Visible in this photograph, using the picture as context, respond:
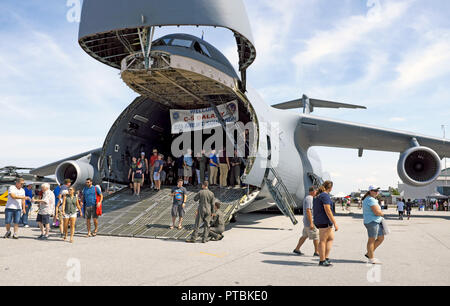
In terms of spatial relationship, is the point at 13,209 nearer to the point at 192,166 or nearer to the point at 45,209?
the point at 45,209

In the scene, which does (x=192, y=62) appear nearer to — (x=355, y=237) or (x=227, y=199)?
(x=227, y=199)

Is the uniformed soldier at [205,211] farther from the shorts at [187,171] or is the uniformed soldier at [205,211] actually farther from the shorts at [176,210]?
the shorts at [187,171]

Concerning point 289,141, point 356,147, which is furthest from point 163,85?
point 356,147

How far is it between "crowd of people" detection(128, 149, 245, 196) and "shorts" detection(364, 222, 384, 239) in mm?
7068

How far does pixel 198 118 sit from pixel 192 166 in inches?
83.4

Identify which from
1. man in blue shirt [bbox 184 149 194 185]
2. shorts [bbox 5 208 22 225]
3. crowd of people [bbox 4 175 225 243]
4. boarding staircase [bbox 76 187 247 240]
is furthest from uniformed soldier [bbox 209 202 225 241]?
man in blue shirt [bbox 184 149 194 185]

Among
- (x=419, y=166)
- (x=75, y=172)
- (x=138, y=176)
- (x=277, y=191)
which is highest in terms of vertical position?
(x=419, y=166)

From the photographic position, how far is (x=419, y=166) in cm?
1588

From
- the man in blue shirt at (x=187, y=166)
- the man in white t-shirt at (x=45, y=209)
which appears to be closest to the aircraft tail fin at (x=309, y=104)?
the man in blue shirt at (x=187, y=166)

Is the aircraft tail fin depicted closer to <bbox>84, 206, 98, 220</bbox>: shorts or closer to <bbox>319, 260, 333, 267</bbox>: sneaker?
<bbox>84, 206, 98, 220</bbox>: shorts

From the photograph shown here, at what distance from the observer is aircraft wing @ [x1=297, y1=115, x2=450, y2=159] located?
16406mm

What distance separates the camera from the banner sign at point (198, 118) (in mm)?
13320

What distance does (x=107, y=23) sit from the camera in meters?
8.70

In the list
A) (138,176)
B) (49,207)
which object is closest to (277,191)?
(138,176)
